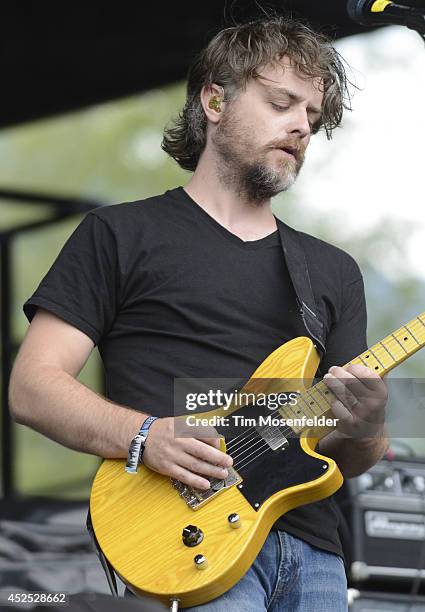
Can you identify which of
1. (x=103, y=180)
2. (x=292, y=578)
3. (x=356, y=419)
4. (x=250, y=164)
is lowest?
(x=103, y=180)

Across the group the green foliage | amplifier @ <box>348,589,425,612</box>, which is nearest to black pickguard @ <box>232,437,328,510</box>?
amplifier @ <box>348,589,425,612</box>

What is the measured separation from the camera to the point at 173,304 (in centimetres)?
221

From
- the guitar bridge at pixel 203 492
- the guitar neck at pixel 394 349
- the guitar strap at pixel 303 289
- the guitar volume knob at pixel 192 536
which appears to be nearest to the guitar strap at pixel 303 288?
the guitar strap at pixel 303 289

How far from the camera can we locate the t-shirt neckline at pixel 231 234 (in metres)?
2.35

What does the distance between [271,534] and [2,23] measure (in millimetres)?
4235

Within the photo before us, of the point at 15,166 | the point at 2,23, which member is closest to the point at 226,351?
the point at 2,23

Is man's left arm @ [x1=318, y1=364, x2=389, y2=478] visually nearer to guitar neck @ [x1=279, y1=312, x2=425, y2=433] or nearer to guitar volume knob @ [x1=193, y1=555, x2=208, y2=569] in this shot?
guitar neck @ [x1=279, y1=312, x2=425, y2=433]

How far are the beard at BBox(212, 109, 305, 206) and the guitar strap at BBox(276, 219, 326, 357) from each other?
11cm

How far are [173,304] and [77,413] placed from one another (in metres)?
0.31

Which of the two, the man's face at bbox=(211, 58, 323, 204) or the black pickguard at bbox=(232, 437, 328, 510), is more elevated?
the man's face at bbox=(211, 58, 323, 204)

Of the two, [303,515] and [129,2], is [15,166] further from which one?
[303,515]

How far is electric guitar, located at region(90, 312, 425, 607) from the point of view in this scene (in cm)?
194

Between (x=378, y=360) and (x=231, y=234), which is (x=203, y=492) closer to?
(x=378, y=360)

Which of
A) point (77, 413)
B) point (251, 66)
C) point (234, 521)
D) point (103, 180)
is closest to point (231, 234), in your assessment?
point (251, 66)
